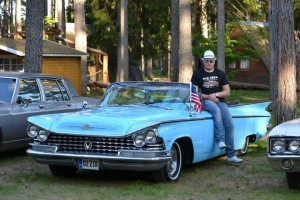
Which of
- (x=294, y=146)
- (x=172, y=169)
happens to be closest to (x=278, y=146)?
(x=294, y=146)

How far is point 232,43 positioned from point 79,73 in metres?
12.3

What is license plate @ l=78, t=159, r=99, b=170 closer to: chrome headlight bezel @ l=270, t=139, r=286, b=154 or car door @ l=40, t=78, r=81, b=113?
chrome headlight bezel @ l=270, t=139, r=286, b=154

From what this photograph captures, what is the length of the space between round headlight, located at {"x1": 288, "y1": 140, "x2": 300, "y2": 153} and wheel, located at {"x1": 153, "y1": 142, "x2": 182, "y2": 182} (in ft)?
5.66

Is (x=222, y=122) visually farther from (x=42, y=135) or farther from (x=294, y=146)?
(x=42, y=135)

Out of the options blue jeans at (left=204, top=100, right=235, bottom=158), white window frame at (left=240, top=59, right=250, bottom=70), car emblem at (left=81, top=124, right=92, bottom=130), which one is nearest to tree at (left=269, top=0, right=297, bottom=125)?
blue jeans at (left=204, top=100, right=235, bottom=158)

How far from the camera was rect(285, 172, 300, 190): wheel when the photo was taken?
7.45 m

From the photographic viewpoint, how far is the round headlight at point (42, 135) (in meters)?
7.93

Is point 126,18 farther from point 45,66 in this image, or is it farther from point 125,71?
point 45,66

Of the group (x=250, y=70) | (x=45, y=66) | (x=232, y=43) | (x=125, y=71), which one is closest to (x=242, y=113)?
(x=45, y=66)

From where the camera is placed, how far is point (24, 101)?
1018 cm

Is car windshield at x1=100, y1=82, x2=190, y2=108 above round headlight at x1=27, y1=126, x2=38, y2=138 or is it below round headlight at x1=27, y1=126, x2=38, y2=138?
above

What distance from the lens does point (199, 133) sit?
8.63 meters

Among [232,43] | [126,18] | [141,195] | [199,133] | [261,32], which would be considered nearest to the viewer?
[141,195]

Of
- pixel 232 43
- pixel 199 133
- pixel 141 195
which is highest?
pixel 232 43
